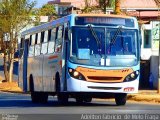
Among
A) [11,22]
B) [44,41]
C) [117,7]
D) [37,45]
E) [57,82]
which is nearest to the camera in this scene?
[57,82]

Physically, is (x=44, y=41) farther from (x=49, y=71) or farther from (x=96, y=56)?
(x=96, y=56)

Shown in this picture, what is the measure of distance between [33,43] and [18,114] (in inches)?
391

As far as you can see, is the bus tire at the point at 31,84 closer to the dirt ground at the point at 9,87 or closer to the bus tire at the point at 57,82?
the bus tire at the point at 57,82

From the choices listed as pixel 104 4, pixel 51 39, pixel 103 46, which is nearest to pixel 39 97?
pixel 51 39

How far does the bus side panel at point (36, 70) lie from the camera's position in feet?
92.8

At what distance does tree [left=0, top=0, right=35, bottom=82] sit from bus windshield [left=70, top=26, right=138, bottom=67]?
30.7 meters

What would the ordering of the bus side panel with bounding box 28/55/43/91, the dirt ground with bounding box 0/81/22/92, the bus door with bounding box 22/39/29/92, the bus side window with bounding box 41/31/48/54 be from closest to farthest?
the bus side window with bounding box 41/31/48/54 < the bus side panel with bounding box 28/55/43/91 < the bus door with bounding box 22/39/29/92 < the dirt ground with bounding box 0/81/22/92

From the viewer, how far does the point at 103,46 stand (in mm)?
23969

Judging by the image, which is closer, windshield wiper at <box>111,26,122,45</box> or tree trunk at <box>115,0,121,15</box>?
windshield wiper at <box>111,26,122,45</box>

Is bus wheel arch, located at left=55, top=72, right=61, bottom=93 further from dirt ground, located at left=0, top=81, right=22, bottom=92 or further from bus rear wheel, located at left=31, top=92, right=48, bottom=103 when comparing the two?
dirt ground, located at left=0, top=81, right=22, bottom=92

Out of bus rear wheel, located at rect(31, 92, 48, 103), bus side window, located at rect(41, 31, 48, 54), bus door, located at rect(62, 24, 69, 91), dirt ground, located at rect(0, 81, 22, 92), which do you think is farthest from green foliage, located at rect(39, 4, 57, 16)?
bus door, located at rect(62, 24, 69, 91)

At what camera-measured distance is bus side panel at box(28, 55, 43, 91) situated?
2828 cm

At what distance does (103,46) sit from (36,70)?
593 cm

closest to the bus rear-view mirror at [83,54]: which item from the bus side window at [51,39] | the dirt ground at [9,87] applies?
the bus side window at [51,39]
